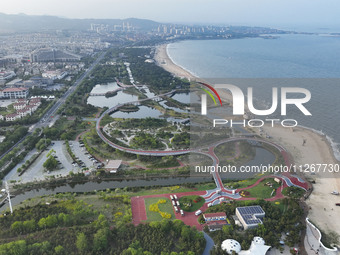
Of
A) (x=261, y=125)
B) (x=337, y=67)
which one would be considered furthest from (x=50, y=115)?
(x=337, y=67)

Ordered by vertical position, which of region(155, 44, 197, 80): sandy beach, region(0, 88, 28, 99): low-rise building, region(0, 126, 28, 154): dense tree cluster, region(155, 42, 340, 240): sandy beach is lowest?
region(155, 42, 340, 240): sandy beach

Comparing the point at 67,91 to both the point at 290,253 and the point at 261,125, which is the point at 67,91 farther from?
the point at 290,253

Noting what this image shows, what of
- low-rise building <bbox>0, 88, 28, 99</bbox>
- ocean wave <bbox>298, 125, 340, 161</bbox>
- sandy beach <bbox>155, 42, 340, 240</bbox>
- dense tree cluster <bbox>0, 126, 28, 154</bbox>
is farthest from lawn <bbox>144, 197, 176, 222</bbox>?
low-rise building <bbox>0, 88, 28, 99</bbox>

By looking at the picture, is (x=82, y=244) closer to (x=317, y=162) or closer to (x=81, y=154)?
(x=81, y=154)

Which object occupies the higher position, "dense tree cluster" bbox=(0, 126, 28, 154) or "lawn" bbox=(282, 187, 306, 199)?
"dense tree cluster" bbox=(0, 126, 28, 154)

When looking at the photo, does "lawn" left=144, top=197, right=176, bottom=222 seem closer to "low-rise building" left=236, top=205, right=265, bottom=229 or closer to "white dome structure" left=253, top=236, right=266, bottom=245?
"low-rise building" left=236, top=205, right=265, bottom=229

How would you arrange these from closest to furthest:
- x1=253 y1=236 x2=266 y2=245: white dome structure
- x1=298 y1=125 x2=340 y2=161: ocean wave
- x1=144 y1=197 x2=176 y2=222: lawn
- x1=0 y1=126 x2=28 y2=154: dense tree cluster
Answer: x1=253 y1=236 x2=266 y2=245: white dome structure, x1=144 y1=197 x2=176 y2=222: lawn, x1=0 y1=126 x2=28 y2=154: dense tree cluster, x1=298 y1=125 x2=340 y2=161: ocean wave
